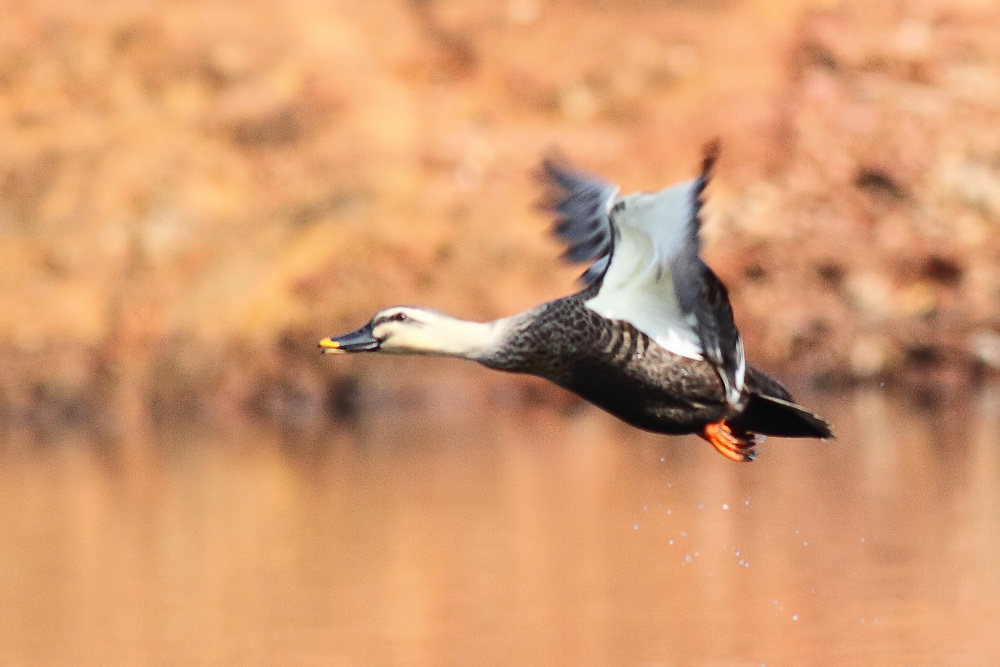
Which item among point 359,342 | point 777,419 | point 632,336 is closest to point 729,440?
point 777,419

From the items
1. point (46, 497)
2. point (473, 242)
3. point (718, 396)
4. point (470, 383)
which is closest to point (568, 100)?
point (473, 242)

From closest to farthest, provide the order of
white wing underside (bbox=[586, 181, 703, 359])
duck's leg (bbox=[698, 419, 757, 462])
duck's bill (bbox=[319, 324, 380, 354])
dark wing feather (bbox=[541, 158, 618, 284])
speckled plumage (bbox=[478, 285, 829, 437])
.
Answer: white wing underside (bbox=[586, 181, 703, 359]), speckled plumage (bbox=[478, 285, 829, 437]), duck's bill (bbox=[319, 324, 380, 354]), duck's leg (bbox=[698, 419, 757, 462]), dark wing feather (bbox=[541, 158, 618, 284])

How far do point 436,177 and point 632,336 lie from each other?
11.7 m

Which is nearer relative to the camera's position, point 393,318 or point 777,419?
point 393,318

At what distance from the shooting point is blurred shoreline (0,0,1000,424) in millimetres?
14430

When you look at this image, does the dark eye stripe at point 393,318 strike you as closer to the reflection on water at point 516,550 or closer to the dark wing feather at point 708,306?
the dark wing feather at point 708,306

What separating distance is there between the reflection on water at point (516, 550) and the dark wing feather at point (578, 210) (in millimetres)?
2102

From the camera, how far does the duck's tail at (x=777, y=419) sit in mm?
4543

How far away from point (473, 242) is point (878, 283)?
11.8 ft

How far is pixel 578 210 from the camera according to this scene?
189 inches

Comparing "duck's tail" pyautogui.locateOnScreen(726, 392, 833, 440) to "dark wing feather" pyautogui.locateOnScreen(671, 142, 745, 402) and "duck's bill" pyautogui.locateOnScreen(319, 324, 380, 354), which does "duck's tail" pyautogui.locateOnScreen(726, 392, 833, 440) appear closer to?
"dark wing feather" pyautogui.locateOnScreen(671, 142, 745, 402)

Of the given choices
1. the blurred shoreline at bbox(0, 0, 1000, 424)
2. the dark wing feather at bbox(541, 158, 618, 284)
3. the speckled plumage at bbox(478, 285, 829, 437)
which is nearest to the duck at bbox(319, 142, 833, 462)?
the speckled plumage at bbox(478, 285, 829, 437)

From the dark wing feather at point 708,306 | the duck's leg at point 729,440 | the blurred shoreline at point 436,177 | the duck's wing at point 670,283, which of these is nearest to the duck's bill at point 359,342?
the duck's wing at point 670,283

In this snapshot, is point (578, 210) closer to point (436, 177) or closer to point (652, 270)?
point (652, 270)
